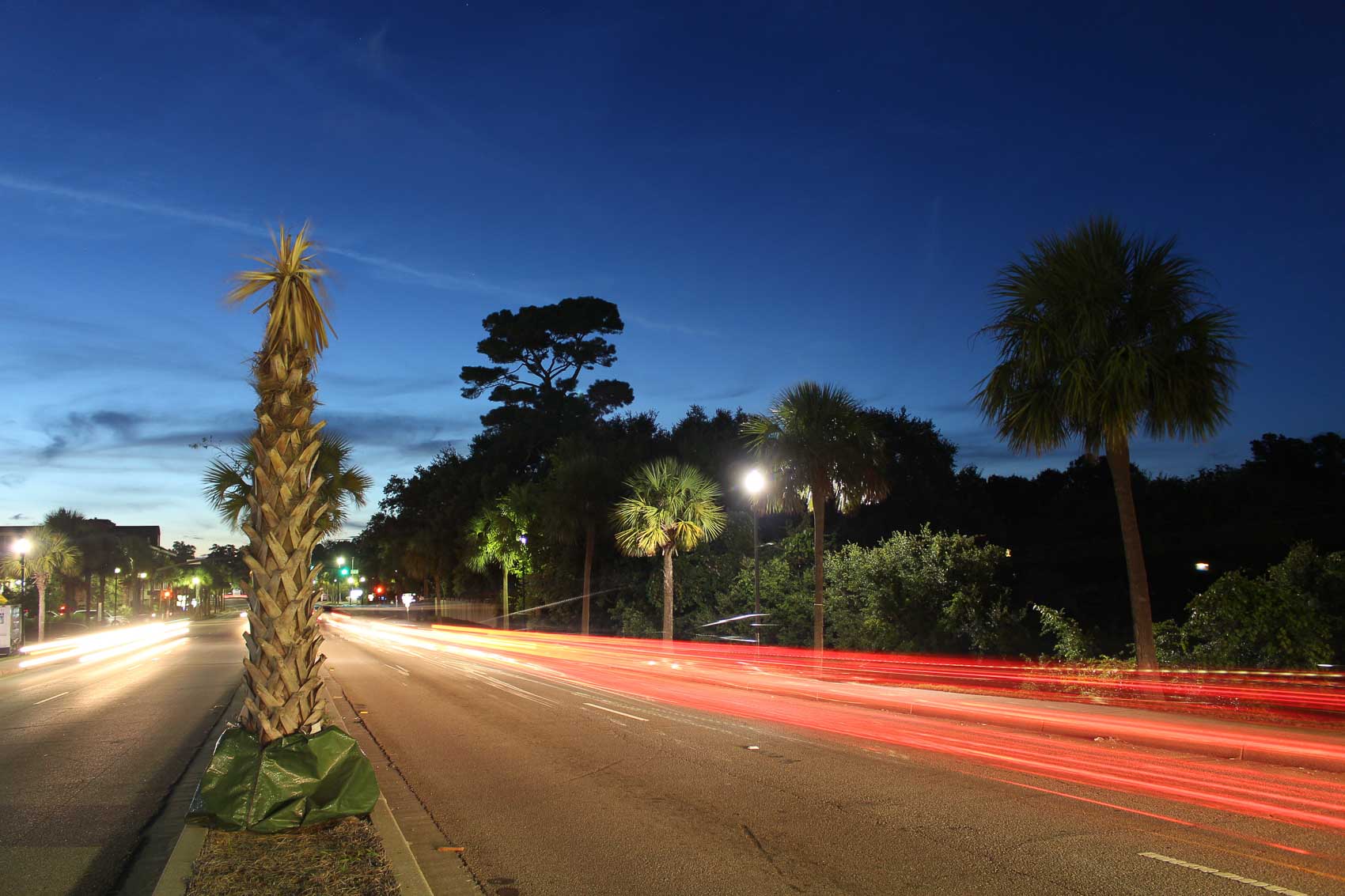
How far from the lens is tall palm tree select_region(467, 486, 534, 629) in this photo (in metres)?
44.2

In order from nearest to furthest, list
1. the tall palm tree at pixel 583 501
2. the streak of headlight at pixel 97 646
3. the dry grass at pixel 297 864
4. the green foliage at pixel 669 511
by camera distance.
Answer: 1. the dry grass at pixel 297 864
2. the green foliage at pixel 669 511
3. the streak of headlight at pixel 97 646
4. the tall palm tree at pixel 583 501

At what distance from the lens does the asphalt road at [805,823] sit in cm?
627

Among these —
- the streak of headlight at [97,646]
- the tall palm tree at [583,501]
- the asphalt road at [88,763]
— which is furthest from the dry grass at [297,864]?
the tall palm tree at [583,501]

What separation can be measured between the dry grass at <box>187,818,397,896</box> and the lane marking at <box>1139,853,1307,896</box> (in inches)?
205

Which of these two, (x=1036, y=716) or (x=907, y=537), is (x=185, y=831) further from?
(x=907, y=537)

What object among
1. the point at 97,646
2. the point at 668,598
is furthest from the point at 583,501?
the point at 97,646

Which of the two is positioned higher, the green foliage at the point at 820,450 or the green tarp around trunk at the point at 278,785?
the green foliage at the point at 820,450

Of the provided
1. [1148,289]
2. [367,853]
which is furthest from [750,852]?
[1148,289]

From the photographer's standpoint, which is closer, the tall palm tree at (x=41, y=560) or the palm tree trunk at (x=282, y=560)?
the palm tree trunk at (x=282, y=560)

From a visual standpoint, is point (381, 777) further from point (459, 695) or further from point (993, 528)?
point (993, 528)

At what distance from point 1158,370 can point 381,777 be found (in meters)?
12.0

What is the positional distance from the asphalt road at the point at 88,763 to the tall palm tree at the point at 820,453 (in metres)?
12.6

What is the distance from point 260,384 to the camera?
744 centimetres

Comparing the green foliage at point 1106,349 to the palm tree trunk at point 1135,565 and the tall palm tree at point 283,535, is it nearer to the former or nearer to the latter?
the palm tree trunk at point 1135,565
